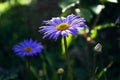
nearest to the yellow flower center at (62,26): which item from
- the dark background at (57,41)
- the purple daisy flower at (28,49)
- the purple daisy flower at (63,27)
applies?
the purple daisy flower at (63,27)

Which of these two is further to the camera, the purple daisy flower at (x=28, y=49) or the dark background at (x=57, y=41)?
the dark background at (x=57, y=41)

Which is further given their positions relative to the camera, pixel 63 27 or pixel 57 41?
pixel 57 41

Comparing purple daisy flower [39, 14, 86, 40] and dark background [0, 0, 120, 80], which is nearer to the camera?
purple daisy flower [39, 14, 86, 40]

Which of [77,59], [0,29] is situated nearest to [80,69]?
[77,59]

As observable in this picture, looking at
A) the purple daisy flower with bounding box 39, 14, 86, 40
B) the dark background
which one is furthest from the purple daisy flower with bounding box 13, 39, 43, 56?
the purple daisy flower with bounding box 39, 14, 86, 40

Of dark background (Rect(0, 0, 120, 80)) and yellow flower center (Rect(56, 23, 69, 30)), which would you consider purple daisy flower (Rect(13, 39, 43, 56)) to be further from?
yellow flower center (Rect(56, 23, 69, 30))

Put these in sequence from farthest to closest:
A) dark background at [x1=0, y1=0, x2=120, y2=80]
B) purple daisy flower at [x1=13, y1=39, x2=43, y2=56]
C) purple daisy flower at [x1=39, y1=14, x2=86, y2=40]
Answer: dark background at [x1=0, y1=0, x2=120, y2=80] < purple daisy flower at [x1=13, y1=39, x2=43, y2=56] < purple daisy flower at [x1=39, y1=14, x2=86, y2=40]

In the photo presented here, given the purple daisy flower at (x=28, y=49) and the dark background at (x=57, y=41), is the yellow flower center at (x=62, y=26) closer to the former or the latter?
the dark background at (x=57, y=41)

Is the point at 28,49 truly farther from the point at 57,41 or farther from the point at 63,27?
the point at 57,41

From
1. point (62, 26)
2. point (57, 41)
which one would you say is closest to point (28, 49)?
point (62, 26)
